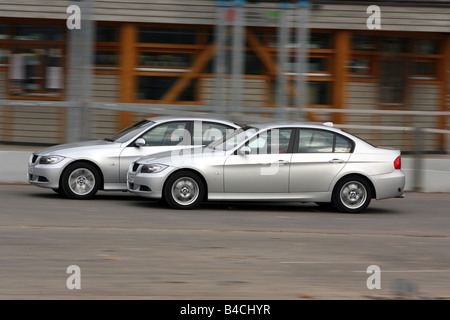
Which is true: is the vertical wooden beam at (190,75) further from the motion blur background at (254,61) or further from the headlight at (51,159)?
the headlight at (51,159)

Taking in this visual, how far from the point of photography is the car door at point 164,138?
14.3 metres

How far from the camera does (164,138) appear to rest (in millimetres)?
14555

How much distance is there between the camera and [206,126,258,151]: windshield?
13.5m

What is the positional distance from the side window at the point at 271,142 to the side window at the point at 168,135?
1.57m

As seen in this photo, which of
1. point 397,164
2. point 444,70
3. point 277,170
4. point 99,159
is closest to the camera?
point 277,170

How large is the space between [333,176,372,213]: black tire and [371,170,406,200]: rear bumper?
0.47 feet

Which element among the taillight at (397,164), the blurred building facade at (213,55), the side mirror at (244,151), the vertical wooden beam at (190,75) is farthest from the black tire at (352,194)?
the vertical wooden beam at (190,75)

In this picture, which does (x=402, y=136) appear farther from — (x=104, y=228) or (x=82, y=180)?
(x=104, y=228)

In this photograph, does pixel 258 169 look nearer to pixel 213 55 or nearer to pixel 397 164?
pixel 397 164

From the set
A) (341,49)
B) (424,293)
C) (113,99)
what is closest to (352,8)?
(341,49)

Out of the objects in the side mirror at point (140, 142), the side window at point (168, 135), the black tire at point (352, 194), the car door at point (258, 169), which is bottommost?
the black tire at point (352, 194)

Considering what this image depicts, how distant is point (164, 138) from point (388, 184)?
3.84 meters

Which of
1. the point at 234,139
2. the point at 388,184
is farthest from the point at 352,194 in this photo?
the point at 234,139

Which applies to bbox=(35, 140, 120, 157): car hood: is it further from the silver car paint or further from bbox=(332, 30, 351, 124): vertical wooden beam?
bbox=(332, 30, 351, 124): vertical wooden beam
